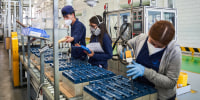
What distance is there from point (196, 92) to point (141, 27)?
78.0 inches

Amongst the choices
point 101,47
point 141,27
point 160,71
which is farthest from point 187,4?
point 160,71

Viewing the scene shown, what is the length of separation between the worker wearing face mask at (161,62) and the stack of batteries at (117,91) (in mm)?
88

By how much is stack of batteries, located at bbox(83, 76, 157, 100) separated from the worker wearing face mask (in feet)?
0.29

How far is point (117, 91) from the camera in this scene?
3.89 feet

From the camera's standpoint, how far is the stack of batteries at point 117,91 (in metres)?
1.11

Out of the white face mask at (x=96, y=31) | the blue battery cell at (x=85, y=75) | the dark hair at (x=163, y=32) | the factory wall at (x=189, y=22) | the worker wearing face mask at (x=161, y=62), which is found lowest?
the blue battery cell at (x=85, y=75)

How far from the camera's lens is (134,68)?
1257 millimetres

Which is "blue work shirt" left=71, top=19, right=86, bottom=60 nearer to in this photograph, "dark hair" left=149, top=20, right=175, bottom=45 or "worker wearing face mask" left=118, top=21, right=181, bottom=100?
"worker wearing face mask" left=118, top=21, right=181, bottom=100

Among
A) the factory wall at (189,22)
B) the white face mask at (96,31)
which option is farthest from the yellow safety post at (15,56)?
the factory wall at (189,22)

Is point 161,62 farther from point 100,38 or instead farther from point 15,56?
point 15,56

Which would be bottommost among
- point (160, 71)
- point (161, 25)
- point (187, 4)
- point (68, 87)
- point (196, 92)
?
point (196, 92)

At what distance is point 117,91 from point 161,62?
0.45 meters

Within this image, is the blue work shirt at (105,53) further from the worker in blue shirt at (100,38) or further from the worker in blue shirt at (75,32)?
the worker in blue shirt at (75,32)

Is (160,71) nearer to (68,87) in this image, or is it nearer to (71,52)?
(68,87)
